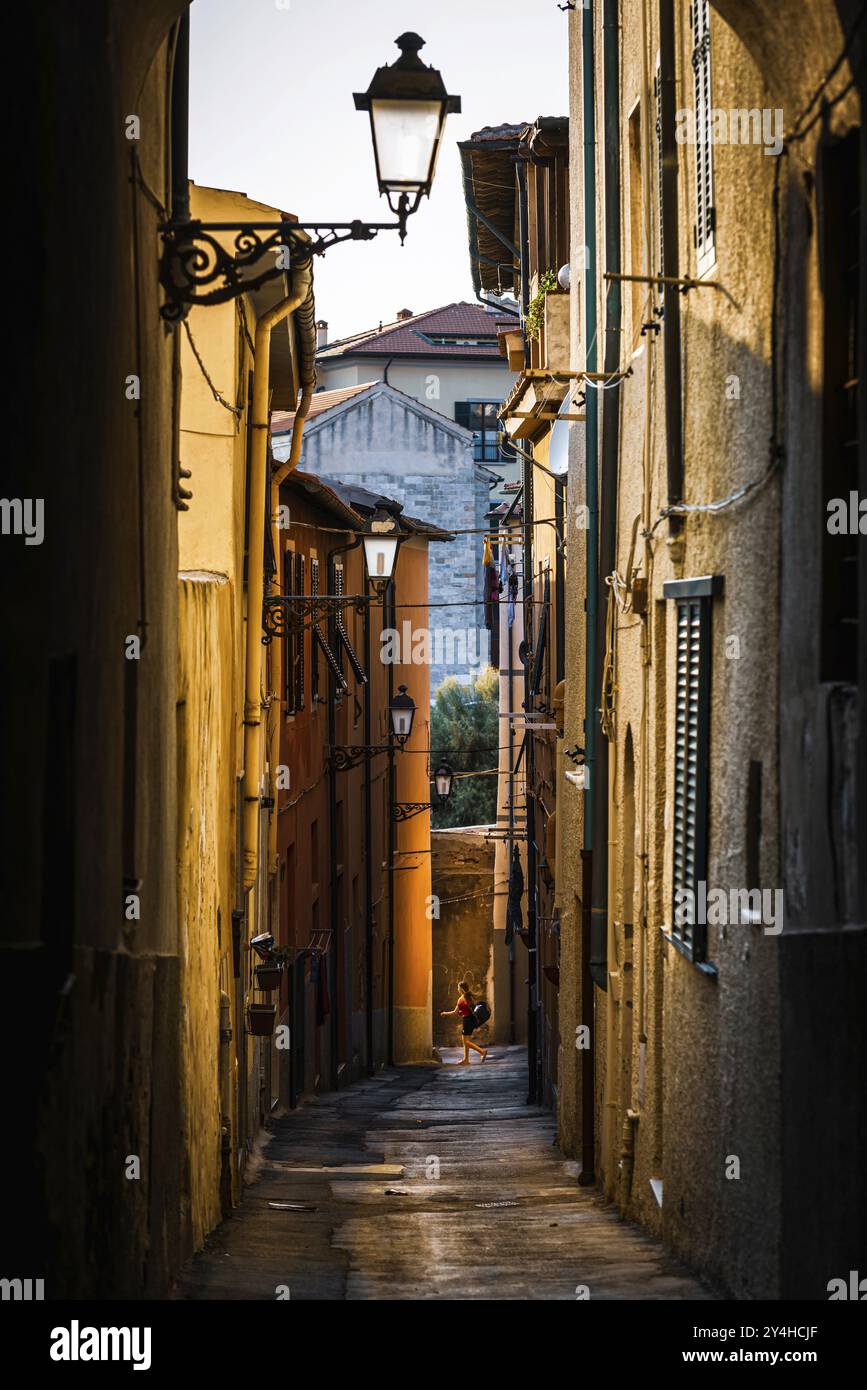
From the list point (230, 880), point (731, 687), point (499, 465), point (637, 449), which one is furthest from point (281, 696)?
point (499, 465)

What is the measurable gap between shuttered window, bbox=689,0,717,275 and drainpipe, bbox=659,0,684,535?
26 cm

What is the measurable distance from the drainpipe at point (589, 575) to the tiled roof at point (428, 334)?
118 feet

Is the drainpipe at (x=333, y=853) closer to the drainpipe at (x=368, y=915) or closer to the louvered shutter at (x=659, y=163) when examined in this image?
the drainpipe at (x=368, y=915)

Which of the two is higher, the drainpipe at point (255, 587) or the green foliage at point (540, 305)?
the green foliage at point (540, 305)

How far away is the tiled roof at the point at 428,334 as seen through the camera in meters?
49.2

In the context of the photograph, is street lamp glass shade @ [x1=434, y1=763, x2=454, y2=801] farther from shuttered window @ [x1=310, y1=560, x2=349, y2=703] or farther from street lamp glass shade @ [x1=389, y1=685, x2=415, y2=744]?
shuttered window @ [x1=310, y1=560, x2=349, y2=703]

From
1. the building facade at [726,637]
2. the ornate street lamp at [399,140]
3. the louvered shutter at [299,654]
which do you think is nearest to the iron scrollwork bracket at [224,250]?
the ornate street lamp at [399,140]

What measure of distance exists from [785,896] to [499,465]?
145ft

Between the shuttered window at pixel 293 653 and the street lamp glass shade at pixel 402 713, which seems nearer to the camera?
the shuttered window at pixel 293 653

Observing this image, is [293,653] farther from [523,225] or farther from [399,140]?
[399,140]

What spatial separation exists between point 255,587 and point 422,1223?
5051 millimetres

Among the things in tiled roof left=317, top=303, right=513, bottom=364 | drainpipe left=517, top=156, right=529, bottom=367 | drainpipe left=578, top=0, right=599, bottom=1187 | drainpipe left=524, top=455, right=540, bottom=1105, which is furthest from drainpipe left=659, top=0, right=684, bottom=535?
tiled roof left=317, top=303, right=513, bottom=364

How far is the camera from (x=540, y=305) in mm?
17328

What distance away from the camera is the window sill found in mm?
7203
